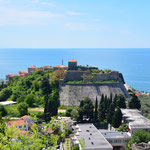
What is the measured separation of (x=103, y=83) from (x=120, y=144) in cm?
1877

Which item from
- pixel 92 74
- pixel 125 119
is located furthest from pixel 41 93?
pixel 125 119

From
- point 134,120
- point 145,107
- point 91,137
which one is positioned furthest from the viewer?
point 145,107

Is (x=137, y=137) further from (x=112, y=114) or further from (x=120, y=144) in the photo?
(x=112, y=114)

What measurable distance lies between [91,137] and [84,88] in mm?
17777

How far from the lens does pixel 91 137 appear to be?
3044 cm

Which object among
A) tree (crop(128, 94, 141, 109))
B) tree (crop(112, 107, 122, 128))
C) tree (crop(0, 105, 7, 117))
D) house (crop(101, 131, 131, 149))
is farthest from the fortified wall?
house (crop(101, 131, 131, 149))

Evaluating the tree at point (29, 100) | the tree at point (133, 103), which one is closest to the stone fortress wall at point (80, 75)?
the tree at point (29, 100)

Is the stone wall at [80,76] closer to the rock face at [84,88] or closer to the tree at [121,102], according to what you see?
the rock face at [84,88]

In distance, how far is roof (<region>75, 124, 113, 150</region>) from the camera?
90.8 feet

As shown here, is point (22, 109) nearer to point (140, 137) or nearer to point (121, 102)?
point (121, 102)

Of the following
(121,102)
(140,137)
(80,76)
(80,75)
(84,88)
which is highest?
(80,75)

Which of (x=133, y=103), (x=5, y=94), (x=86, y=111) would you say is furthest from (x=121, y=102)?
(x=5, y=94)

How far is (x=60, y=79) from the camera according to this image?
157 feet

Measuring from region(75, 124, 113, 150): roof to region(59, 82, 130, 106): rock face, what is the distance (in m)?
10.6
